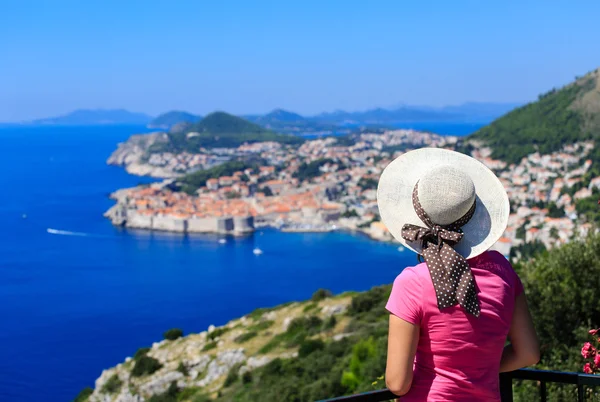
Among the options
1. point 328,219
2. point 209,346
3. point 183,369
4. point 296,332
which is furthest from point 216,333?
point 328,219

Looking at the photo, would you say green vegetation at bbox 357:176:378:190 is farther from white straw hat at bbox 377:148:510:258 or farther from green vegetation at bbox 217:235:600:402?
white straw hat at bbox 377:148:510:258

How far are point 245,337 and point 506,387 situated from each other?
383 inches

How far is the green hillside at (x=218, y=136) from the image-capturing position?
74.3 meters

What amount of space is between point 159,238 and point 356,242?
10613 mm

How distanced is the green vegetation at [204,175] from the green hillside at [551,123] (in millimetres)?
19388

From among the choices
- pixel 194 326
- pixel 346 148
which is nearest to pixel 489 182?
pixel 194 326

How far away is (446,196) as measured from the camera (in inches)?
36.1

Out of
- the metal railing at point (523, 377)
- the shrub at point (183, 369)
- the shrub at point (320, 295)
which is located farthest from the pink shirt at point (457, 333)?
the shrub at point (320, 295)

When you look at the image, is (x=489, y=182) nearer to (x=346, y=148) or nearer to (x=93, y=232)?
(x=93, y=232)

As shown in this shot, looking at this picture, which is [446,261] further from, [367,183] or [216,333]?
[367,183]

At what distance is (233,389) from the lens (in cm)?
839

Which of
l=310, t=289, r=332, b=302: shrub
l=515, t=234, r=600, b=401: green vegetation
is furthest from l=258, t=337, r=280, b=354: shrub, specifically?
l=515, t=234, r=600, b=401: green vegetation

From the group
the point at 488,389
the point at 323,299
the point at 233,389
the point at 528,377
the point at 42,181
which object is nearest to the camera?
the point at 488,389

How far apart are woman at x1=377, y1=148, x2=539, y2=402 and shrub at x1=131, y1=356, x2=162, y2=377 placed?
10506mm
